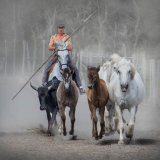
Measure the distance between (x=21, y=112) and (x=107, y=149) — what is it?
1014cm

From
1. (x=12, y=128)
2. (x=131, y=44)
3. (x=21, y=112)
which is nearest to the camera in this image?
(x=12, y=128)

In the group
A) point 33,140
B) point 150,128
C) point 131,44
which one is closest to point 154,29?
point 131,44

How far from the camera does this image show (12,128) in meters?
19.3

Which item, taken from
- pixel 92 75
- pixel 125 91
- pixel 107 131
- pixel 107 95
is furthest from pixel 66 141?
pixel 125 91

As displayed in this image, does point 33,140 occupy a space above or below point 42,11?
below

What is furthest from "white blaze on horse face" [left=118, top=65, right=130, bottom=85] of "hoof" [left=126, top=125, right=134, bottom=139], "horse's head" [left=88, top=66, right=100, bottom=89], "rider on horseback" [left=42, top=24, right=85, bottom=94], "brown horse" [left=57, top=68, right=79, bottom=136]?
"rider on horseback" [left=42, top=24, right=85, bottom=94]

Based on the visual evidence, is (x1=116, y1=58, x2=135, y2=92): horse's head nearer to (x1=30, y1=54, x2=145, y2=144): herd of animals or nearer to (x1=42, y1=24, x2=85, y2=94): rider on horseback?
(x1=30, y1=54, x2=145, y2=144): herd of animals

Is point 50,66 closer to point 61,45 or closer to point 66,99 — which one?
point 61,45

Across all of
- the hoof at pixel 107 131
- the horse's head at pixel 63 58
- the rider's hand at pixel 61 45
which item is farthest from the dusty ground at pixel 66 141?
the rider's hand at pixel 61 45

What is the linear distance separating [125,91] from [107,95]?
77 cm

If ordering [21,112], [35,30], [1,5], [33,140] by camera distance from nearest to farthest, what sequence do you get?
[33,140] < [21,112] < [35,30] < [1,5]

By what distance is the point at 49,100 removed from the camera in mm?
17656

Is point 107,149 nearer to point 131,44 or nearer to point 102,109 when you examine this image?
point 102,109

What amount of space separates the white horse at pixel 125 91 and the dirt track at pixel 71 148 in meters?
0.57
